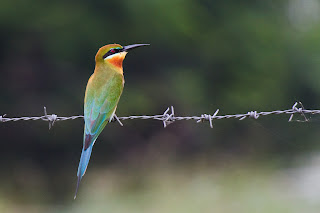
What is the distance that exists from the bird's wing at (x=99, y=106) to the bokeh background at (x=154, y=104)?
5.11 m

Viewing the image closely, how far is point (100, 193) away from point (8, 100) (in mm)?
2818

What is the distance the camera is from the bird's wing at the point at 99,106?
13.9 feet

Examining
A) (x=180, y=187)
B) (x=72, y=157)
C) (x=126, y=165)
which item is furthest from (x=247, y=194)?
(x=72, y=157)

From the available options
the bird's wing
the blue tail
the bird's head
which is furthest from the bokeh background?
the blue tail

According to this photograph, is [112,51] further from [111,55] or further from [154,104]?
[154,104]

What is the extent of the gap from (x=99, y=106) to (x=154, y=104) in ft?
28.4

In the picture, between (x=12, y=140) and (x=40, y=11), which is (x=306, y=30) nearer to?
(x=40, y=11)

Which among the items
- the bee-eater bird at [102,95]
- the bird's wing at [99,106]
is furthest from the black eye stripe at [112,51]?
the bird's wing at [99,106]

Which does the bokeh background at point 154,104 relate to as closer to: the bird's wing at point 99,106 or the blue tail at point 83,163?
the bird's wing at point 99,106

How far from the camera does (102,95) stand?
4.47 metres

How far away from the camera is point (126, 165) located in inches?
503

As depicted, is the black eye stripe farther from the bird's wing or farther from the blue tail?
the blue tail

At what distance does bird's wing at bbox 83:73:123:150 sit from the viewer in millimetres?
4230

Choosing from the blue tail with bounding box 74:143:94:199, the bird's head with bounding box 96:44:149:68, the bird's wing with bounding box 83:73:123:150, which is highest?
the bird's head with bounding box 96:44:149:68
